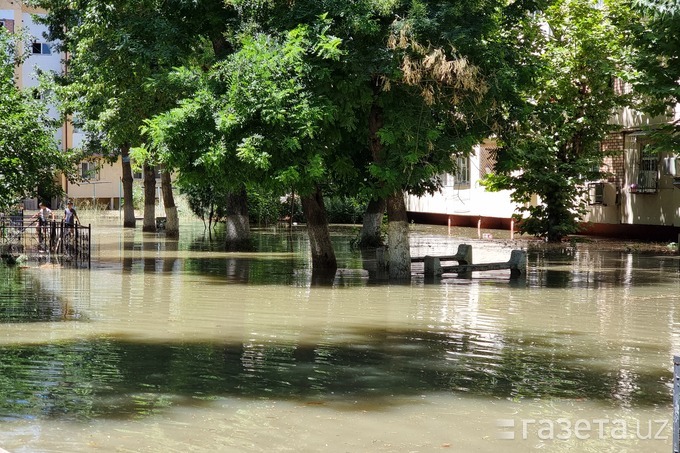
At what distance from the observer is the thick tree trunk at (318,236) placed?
24.8m

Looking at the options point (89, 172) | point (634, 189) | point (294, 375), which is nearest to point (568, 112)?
point (634, 189)

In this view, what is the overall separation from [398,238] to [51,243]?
41.0ft

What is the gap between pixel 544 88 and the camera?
33.5 meters

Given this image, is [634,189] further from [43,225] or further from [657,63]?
[43,225]

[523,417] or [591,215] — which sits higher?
[591,215]

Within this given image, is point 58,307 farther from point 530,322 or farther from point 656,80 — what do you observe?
point 656,80

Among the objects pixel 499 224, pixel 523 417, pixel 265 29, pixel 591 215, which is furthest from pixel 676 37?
pixel 499 224

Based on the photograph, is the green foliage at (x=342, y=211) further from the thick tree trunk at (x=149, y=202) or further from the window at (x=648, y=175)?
the window at (x=648, y=175)

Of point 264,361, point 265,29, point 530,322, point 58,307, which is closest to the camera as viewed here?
point 264,361

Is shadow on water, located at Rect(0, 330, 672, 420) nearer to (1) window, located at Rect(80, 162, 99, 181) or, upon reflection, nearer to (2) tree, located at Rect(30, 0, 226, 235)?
(2) tree, located at Rect(30, 0, 226, 235)

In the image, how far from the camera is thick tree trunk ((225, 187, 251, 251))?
33388mm

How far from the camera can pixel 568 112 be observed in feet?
109

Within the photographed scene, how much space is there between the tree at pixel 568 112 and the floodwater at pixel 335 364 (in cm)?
1181

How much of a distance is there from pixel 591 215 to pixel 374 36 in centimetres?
2074
